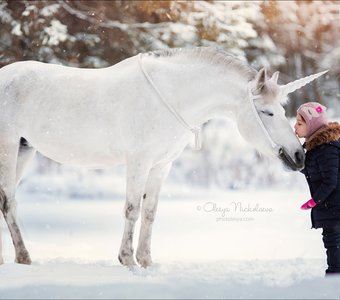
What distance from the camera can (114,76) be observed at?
13.1 ft

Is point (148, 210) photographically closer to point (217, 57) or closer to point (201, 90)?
point (201, 90)

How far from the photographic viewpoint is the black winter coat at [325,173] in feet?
11.4

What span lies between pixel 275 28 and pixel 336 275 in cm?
672

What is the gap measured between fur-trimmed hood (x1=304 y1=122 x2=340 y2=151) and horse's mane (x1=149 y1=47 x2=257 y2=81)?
0.55m

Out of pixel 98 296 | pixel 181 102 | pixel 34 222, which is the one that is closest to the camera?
pixel 98 296

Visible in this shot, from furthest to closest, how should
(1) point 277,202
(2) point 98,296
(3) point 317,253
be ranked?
(1) point 277,202 → (3) point 317,253 → (2) point 98,296

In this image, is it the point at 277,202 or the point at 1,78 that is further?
the point at 277,202

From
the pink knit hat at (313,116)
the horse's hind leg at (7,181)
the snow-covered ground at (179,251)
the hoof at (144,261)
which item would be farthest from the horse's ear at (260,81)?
the horse's hind leg at (7,181)

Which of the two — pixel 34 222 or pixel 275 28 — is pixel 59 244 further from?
pixel 275 28

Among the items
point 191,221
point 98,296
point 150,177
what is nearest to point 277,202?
point 191,221

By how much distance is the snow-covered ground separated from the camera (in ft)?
10.0

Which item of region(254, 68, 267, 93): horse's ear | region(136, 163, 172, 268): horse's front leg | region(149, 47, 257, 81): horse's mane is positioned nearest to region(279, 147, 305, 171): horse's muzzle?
region(254, 68, 267, 93): horse's ear

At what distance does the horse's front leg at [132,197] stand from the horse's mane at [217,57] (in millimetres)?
813

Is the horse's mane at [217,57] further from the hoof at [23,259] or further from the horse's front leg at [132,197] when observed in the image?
the hoof at [23,259]
